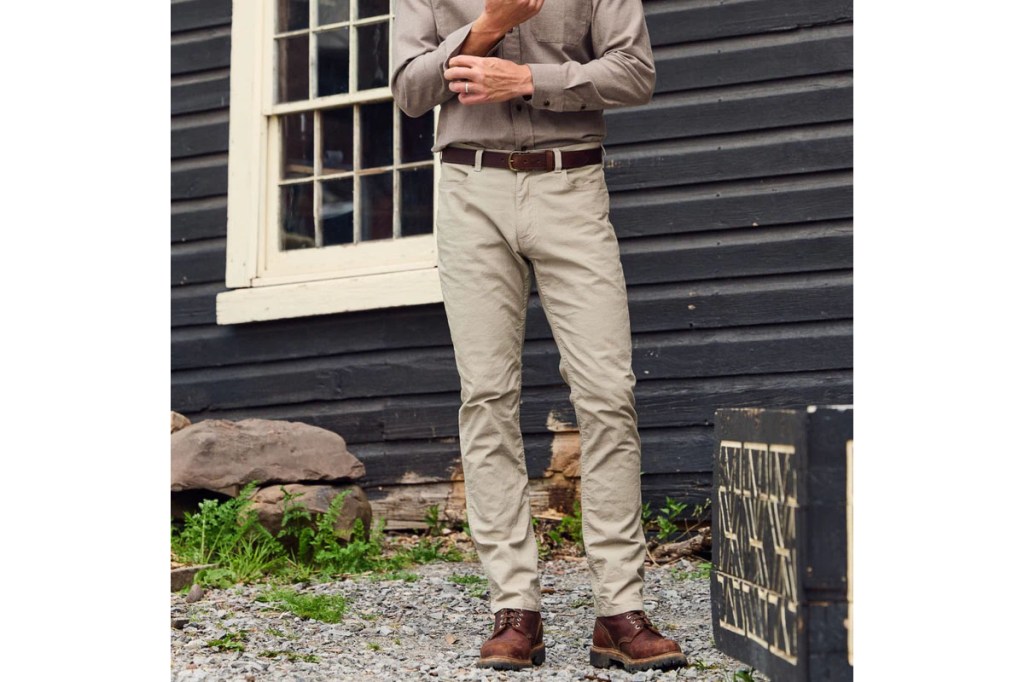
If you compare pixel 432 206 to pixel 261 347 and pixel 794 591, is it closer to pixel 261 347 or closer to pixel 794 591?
pixel 261 347

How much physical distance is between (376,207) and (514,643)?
2.70 m

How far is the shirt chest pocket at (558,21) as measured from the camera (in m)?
2.96

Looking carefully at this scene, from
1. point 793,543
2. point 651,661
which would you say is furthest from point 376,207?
point 793,543

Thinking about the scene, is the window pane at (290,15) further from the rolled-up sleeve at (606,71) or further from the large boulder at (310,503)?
the rolled-up sleeve at (606,71)

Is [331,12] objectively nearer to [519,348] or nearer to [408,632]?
[519,348]

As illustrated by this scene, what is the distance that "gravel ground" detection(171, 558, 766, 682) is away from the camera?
2773mm

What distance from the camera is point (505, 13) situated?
108 inches

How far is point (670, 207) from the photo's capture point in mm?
4520

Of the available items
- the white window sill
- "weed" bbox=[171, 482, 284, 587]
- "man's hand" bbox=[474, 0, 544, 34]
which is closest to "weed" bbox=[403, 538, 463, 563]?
"weed" bbox=[171, 482, 284, 587]

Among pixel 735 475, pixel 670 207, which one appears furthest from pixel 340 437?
pixel 735 475

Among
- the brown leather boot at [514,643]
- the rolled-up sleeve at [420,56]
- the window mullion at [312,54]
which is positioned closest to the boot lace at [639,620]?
the brown leather boot at [514,643]

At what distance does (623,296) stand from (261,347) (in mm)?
2676

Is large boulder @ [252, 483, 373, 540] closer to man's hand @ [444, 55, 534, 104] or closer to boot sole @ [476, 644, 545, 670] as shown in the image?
boot sole @ [476, 644, 545, 670]

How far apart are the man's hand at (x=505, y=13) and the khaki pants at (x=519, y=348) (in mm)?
338
